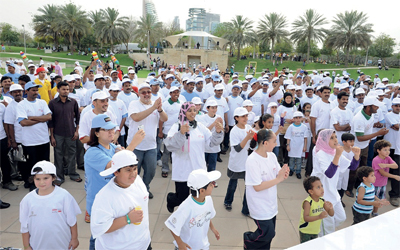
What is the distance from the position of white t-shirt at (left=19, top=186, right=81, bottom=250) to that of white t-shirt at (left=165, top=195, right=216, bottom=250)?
4.02ft

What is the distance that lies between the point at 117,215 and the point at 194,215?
3.00 feet

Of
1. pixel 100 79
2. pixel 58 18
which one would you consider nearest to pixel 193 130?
pixel 100 79

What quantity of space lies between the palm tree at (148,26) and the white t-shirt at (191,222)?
53303 millimetres

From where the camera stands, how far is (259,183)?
3393 millimetres

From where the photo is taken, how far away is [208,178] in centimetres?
288

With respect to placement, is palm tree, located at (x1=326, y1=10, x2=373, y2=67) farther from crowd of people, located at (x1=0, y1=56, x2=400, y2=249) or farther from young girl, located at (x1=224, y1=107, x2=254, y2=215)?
young girl, located at (x1=224, y1=107, x2=254, y2=215)

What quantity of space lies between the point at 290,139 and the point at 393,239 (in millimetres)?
5769

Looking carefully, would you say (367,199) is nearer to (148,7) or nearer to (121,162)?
(121,162)

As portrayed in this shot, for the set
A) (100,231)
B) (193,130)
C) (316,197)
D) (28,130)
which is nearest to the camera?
(100,231)

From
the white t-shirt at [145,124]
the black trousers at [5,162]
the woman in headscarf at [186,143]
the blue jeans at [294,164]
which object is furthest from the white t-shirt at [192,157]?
the black trousers at [5,162]

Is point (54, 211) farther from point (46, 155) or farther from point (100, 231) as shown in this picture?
point (46, 155)

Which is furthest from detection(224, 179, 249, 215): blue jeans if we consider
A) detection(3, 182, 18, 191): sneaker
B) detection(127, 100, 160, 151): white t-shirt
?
detection(3, 182, 18, 191): sneaker

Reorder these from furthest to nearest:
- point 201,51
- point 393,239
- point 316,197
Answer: point 201,51
point 316,197
point 393,239

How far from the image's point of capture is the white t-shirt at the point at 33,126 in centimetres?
513
